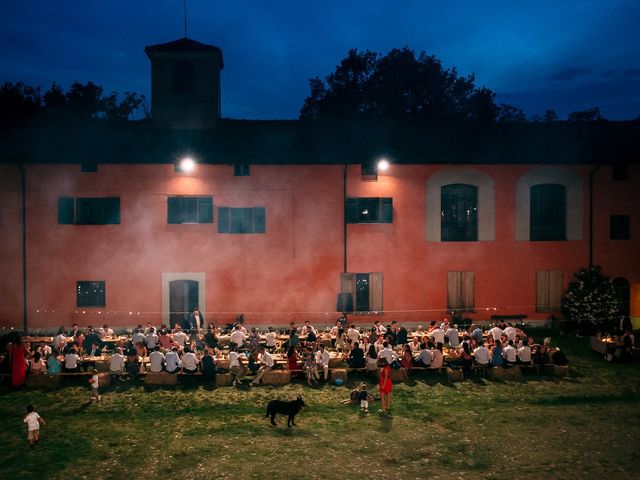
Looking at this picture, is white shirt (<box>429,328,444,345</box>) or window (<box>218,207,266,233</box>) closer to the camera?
white shirt (<box>429,328,444,345</box>)

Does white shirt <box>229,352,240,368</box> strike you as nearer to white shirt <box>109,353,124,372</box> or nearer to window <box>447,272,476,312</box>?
white shirt <box>109,353,124,372</box>

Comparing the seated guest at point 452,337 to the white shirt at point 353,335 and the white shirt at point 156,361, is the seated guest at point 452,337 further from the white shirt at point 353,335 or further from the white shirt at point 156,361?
the white shirt at point 156,361

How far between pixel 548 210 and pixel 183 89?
19.1m

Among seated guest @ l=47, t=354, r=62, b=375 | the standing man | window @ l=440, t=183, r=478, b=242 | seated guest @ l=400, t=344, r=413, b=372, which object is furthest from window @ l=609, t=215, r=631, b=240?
seated guest @ l=47, t=354, r=62, b=375

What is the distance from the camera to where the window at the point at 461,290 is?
79.2 feet

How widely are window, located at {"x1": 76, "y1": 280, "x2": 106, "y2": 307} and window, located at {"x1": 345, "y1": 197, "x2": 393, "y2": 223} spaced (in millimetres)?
11467

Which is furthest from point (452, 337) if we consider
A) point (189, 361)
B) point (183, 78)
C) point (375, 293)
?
point (183, 78)

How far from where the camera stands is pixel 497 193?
79.5ft

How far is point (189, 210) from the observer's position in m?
23.2

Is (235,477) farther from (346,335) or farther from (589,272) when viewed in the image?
(589,272)

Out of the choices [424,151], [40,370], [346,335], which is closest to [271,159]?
[424,151]

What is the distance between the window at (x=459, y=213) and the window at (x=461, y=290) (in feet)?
5.51

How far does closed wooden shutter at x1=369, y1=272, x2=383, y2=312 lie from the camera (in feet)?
77.8

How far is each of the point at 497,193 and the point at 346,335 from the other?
10.3m
